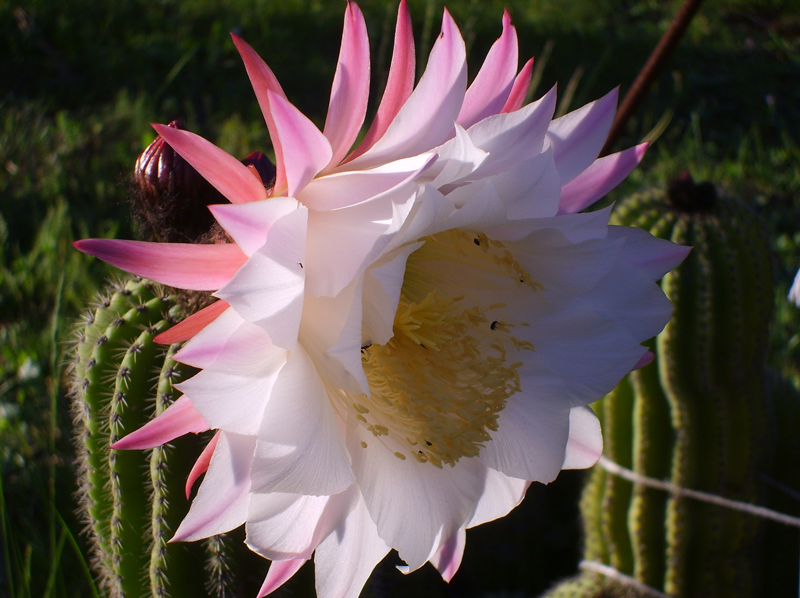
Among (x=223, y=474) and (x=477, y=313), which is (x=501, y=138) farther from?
(x=223, y=474)

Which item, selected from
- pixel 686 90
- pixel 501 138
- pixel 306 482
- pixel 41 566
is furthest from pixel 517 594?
pixel 686 90

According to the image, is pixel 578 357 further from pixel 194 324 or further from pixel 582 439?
pixel 194 324

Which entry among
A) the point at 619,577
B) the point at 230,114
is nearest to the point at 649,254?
the point at 619,577

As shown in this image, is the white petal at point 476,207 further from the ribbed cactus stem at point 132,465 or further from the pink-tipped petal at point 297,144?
the ribbed cactus stem at point 132,465

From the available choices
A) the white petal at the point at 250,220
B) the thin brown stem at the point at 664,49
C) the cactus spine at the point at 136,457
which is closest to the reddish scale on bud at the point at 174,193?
the cactus spine at the point at 136,457

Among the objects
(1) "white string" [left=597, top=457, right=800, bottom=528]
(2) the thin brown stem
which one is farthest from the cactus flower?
(1) "white string" [left=597, top=457, right=800, bottom=528]
